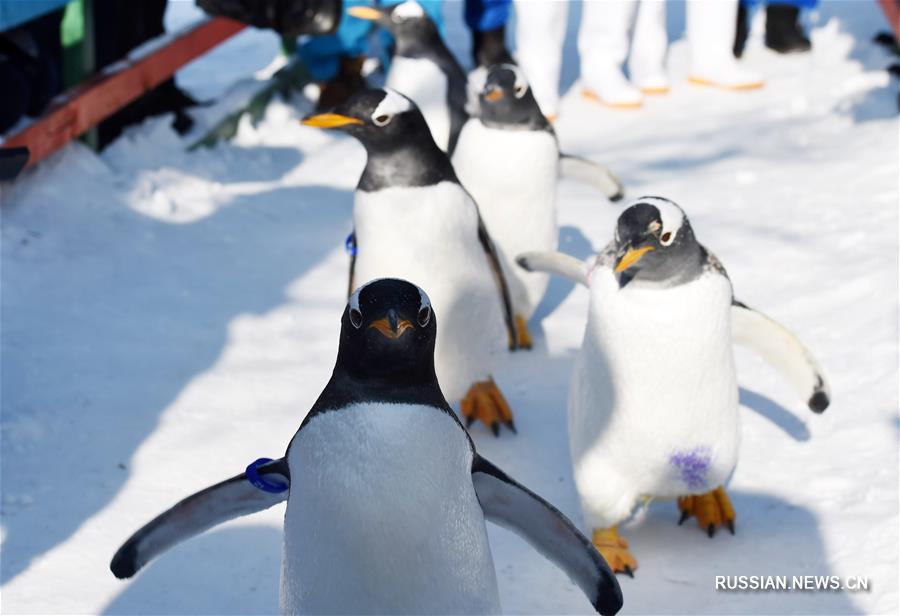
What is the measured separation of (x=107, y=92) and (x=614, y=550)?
10.4ft

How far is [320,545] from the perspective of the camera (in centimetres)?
188

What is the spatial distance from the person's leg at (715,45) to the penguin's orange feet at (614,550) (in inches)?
167

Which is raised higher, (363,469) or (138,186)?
(363,469)

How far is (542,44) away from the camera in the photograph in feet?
20.2

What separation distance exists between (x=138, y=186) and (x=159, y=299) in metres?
0.99

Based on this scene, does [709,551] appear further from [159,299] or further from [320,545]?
[159,299]

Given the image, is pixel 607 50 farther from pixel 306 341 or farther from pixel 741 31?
pixel 306 341

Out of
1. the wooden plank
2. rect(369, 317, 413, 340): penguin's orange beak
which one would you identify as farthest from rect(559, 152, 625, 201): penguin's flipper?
rect(369, 317, 413, 340): penguin's orange beak

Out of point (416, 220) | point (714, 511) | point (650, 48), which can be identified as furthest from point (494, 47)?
point (714, 511)

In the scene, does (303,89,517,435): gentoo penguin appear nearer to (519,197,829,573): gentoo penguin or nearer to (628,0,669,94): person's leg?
(519,197,829,573): gentoo penguin

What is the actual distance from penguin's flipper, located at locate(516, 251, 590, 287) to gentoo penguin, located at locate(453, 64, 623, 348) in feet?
1.64

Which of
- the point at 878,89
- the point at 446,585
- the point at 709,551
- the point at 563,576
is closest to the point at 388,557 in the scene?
the point at 446,585

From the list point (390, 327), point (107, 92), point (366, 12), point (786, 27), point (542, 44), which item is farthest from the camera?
point (786, 27)

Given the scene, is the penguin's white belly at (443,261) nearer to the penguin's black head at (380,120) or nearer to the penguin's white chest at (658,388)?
the penguin's black head at (380,120)
